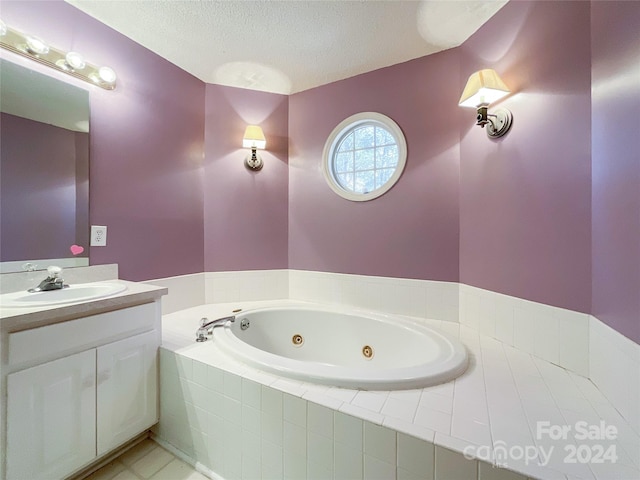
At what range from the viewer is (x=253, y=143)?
6.94ft

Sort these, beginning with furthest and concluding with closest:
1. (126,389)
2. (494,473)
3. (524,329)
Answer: (524,329)
(126,389)
(494,473)

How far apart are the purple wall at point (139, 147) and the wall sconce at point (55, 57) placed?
0.14ft

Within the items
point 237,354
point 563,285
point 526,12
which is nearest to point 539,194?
point 563,285

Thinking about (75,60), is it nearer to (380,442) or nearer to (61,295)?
(61,295)

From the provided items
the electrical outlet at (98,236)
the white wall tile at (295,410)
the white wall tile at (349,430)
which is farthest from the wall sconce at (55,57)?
the white wall tile at (349,430)

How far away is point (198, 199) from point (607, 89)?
239 centimetres

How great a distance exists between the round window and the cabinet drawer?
1572mm

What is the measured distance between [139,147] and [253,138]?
31.4 inches

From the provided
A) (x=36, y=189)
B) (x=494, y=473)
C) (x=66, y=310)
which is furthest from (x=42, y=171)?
(x=494, y=473)

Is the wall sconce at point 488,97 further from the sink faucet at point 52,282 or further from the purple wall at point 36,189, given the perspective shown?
the sink faucet at point 52,282

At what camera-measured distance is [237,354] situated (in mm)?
1185

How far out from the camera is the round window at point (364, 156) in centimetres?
194

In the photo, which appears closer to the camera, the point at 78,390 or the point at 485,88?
the point at 78,390

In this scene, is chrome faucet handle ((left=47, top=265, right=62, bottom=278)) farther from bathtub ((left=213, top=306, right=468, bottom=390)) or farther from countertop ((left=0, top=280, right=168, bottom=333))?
bathtub ((left=213, top=306, right=468, bottom=390))
